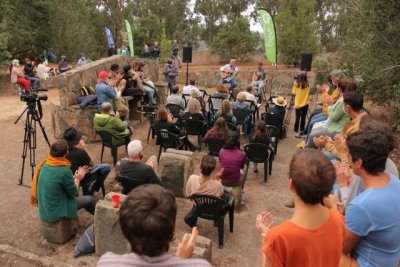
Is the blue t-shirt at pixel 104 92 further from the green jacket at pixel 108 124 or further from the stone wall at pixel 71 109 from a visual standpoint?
the green jacket at pixel 108 124

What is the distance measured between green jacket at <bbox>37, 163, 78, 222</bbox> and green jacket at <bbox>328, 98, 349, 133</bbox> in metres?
3.52

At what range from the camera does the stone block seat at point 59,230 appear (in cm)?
418

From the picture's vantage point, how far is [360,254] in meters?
2.09

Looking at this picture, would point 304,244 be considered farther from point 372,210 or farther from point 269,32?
point 269,32

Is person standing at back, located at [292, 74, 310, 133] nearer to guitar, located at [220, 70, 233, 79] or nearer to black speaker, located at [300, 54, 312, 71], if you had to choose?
black speaker, located at [300, 54, 312, 71]

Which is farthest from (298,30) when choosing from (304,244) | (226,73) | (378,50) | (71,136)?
(304,244)

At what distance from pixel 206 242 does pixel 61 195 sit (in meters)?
1.73

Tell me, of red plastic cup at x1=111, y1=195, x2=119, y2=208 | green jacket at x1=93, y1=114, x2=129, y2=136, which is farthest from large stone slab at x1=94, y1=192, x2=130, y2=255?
green jacket at x1=93, y1=114, x2=129, y2=136

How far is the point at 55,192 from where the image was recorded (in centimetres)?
401

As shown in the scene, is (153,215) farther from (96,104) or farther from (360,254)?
(96,104)

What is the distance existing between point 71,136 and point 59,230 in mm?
1241

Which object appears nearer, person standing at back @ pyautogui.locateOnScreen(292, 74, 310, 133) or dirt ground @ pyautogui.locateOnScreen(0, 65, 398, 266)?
dirt ground @ pyautogui.locateOnScreen(0, 65, 398, 266)

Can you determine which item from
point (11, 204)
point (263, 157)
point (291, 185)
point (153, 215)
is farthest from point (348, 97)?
point (11, 204)

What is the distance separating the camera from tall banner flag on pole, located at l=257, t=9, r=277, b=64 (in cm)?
1149
